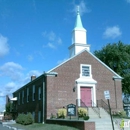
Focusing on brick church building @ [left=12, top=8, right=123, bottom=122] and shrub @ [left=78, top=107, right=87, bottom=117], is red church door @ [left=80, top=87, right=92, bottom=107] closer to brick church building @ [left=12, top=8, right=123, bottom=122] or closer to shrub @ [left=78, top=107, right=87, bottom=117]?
brick church building @ [left=12, top=8, right=123, bottom=122]

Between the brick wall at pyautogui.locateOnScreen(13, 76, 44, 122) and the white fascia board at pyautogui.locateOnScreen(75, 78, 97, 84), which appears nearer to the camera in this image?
the white fascia board at pyautogui.locateOnScreen(75, 78, 97, 84)

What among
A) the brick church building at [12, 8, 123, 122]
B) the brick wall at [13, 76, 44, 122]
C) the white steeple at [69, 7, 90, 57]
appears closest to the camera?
the brick church building at [12, 8, 123, 122]

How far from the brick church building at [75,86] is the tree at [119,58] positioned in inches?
515

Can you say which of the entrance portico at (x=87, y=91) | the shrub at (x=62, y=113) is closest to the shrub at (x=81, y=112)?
the shrub at (x=62, y=113)

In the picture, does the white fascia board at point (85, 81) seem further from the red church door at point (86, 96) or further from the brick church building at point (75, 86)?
the red church door at point (86, 96)

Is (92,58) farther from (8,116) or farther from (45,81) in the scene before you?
(8,116)

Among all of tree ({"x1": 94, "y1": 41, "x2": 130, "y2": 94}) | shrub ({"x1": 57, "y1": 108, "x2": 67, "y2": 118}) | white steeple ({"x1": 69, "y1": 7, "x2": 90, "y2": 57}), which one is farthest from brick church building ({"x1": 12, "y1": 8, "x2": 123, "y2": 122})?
tree ({"x1": 94, "y1": 41, "x2": 130, "y2": 94})

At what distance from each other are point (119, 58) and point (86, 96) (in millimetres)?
17526

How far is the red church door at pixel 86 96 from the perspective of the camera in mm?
29352

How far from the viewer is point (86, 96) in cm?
2959

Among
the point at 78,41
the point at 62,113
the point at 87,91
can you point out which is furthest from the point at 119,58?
the point at 62,113

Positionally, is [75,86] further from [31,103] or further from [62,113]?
[31,103]

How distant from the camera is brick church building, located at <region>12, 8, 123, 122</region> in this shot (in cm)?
2812

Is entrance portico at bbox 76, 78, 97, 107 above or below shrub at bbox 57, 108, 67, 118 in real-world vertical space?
above
